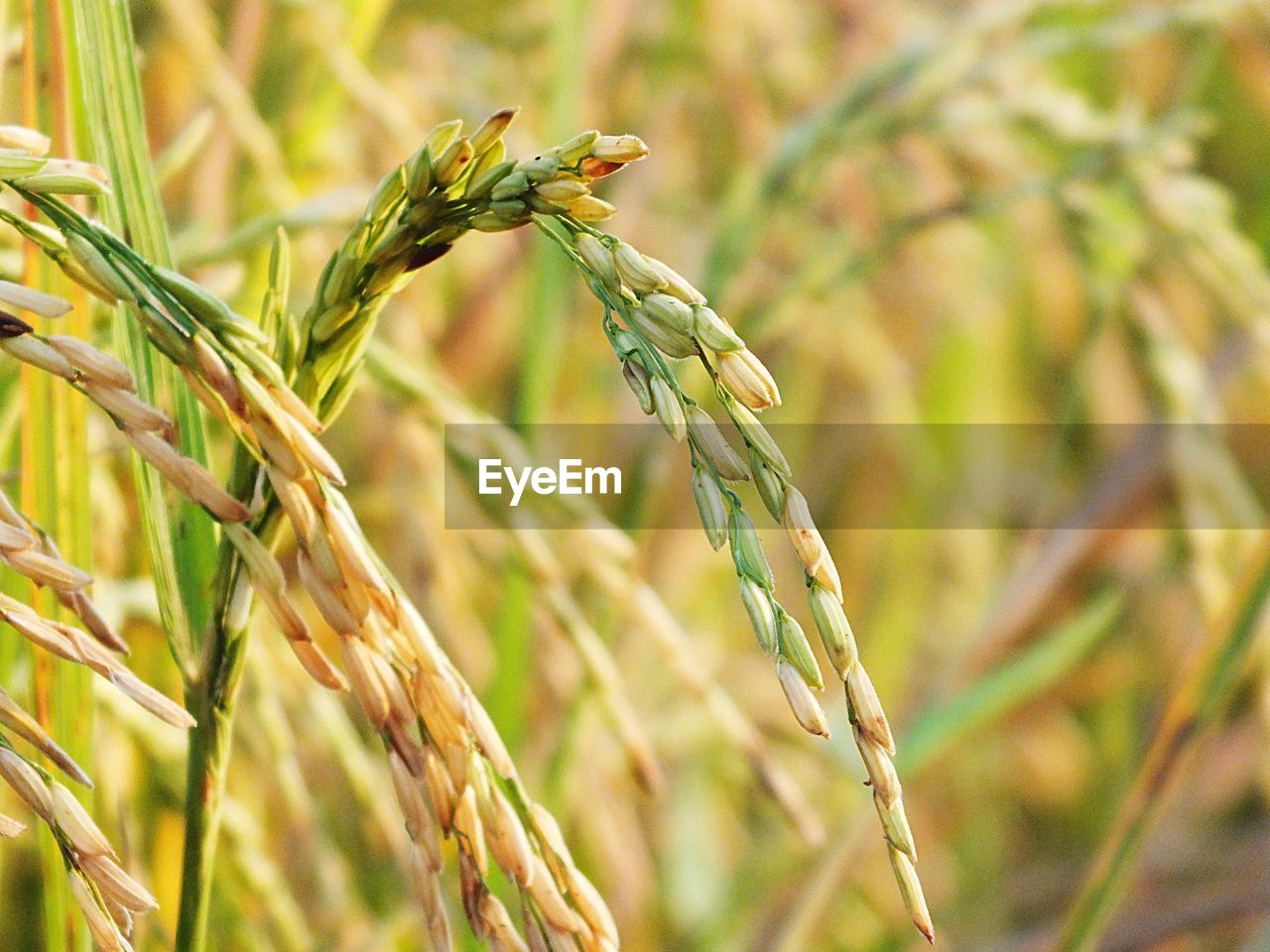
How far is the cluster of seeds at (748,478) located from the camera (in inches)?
10.6

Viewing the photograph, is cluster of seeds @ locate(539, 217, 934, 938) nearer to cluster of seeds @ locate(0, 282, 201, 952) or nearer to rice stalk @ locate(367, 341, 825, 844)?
cluster of seeds @ locate(0, 282, 201, 952)

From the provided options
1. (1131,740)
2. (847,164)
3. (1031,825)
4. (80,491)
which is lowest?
(1031,825)

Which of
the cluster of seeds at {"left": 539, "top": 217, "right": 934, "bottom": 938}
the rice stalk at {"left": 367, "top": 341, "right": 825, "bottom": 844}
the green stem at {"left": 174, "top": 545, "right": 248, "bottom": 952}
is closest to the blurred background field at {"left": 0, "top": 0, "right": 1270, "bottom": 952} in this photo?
the rice stalk at {"left": 367, "top": 341, "right": 825, "bottom": 844}

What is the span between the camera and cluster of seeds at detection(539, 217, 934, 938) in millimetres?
270

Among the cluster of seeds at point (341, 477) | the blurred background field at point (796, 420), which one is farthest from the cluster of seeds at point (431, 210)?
the blurred background field at point (796, 420)

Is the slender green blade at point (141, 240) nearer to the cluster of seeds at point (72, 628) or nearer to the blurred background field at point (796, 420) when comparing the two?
the cluster of seeds at point (72, 628)

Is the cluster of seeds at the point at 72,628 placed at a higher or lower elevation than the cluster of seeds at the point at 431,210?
lower

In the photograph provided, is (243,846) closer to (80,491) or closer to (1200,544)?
(80,491)

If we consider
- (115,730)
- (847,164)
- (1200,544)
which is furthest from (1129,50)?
(115,730)

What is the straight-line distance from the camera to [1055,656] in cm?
71

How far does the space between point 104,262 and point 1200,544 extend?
26.8 inches

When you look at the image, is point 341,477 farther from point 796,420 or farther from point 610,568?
point 796,420

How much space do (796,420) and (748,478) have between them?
1.23 m

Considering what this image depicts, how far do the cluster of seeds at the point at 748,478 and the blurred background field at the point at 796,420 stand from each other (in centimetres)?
25
